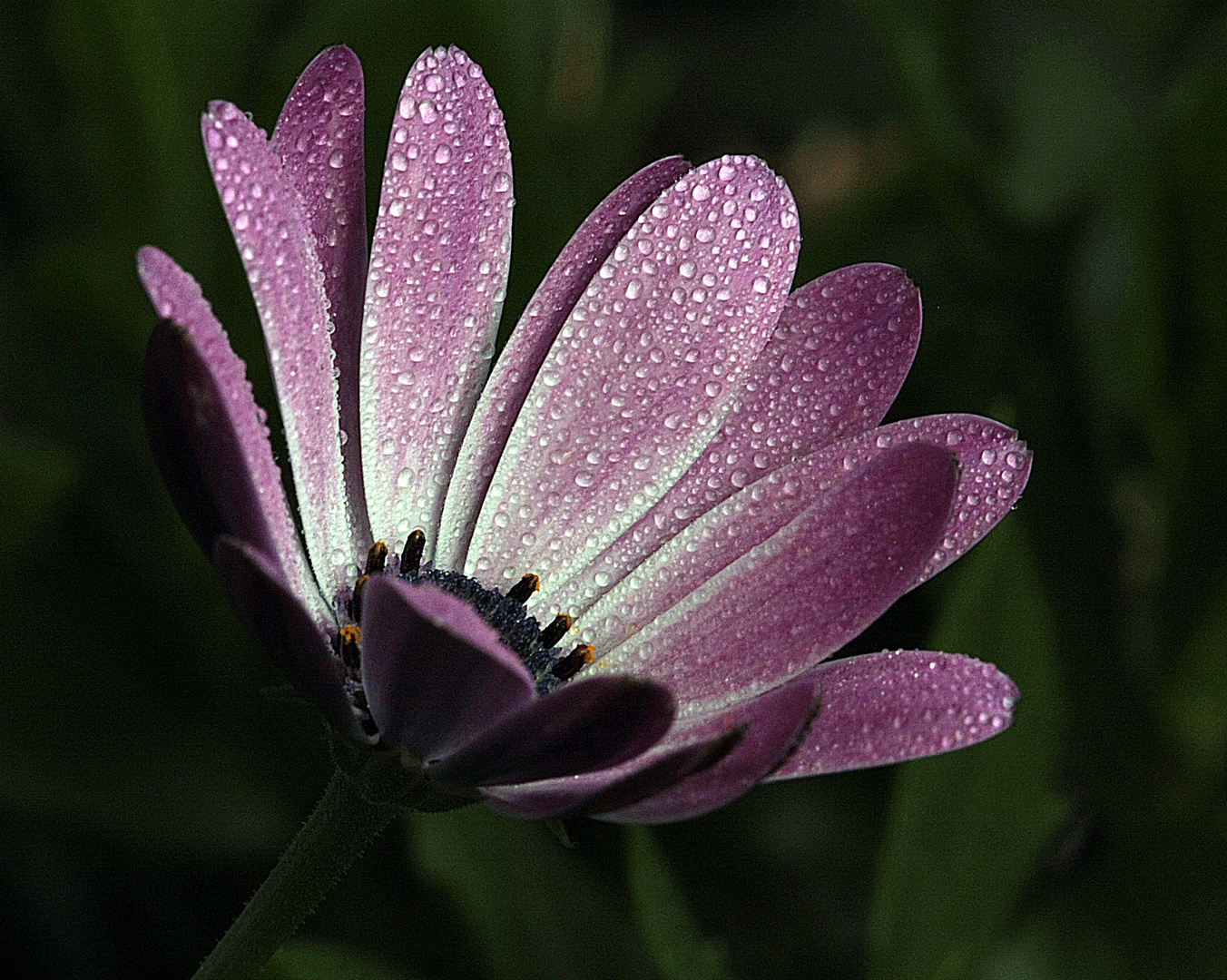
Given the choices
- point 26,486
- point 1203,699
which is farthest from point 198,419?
point 1203,699

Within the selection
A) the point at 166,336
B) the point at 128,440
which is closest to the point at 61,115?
the point at 128,440

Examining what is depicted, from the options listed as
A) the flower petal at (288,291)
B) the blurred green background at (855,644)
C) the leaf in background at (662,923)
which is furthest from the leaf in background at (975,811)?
the flower petal at (288,291)

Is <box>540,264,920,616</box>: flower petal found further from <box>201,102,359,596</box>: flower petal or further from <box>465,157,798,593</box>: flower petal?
<box>201,102,359,596</box>: flower petal

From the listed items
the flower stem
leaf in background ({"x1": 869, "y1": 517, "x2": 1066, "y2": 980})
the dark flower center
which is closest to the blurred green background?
leaf in background ({"x1": 869, "y1": 517, "x2": 1066, "y2": 980})

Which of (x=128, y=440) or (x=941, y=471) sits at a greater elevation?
(x=941, y=471)

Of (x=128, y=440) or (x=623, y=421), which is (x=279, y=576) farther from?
(x=128, y=440)

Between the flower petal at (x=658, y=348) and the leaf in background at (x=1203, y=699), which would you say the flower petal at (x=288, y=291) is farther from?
the leaf in background at (x=1203, y=699)

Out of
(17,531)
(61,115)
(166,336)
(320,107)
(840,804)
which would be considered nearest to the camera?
(166,336)
